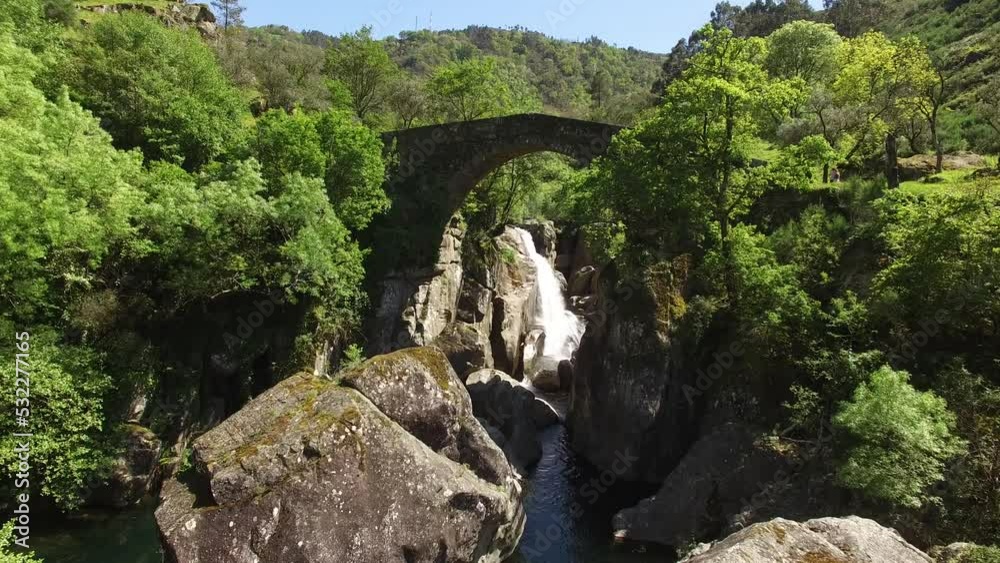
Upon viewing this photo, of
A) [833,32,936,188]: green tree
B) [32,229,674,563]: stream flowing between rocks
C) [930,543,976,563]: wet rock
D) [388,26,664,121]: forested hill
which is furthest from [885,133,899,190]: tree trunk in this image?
[388,26,664,121]: forested hill

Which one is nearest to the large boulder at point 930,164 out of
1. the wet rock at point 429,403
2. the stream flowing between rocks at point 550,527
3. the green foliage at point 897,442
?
the green foliage at point 897,442

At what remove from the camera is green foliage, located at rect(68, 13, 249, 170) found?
2188cm

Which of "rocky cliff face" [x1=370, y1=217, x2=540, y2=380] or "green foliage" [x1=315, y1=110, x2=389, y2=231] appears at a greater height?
"green foliage" [x1=315, y1=110, x2=389, y2=231]

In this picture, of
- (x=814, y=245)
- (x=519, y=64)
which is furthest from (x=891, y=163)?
(x=519, y=64)

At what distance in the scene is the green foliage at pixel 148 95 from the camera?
21875mm

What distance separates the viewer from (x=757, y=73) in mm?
17750

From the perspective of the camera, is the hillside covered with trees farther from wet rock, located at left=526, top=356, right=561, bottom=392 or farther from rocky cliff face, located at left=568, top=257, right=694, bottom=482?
wet rock, located at left=526, top=356, right=561, bottom=392

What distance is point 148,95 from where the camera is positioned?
22.1 metres

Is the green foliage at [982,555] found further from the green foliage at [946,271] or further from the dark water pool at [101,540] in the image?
the dark water pool at [101,540]

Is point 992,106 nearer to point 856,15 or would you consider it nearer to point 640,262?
point 640,262

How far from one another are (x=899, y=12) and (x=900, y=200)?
68.8 metres

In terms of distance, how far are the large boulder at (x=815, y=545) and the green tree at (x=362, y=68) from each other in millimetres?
33517

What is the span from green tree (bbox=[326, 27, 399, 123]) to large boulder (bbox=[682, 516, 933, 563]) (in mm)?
33517

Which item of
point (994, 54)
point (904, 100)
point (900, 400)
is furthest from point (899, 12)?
point (900, 400)
